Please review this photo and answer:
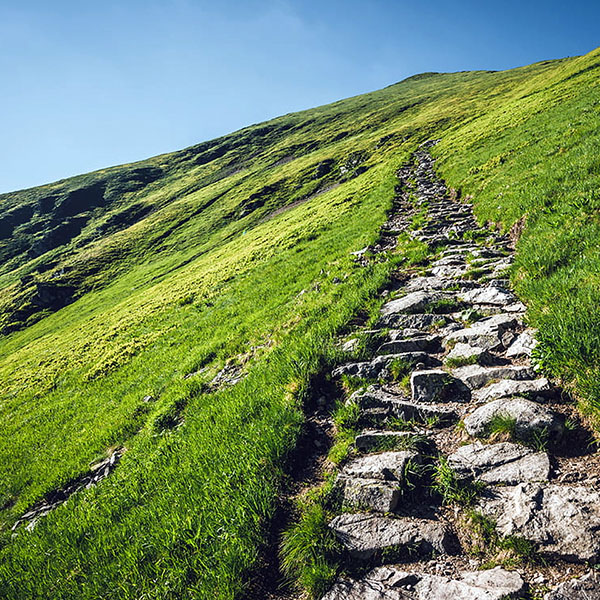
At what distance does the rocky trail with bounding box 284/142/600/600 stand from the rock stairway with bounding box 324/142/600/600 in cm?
1

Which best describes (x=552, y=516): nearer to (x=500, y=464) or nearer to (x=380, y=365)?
(x=500, y=464)

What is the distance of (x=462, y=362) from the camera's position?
5.77 metres

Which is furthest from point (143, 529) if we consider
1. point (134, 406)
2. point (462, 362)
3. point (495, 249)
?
point (495, 249)

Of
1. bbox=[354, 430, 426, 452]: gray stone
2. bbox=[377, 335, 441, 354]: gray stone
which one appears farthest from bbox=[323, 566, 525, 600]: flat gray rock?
bbox=[377, 335, 441, 354]: gray stone

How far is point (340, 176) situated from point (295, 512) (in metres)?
72.8

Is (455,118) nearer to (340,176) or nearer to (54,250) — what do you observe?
(340,176)

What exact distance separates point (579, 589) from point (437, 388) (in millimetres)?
2954

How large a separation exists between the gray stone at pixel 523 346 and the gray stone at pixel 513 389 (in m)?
0.73

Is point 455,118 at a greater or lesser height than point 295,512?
greater

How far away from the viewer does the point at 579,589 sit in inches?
97.0

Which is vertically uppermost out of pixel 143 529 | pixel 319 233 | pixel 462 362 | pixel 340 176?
pixel 340 176

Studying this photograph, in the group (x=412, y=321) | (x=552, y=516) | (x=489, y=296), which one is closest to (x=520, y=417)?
(x=552, y=516)

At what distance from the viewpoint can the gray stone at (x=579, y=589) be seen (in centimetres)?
243

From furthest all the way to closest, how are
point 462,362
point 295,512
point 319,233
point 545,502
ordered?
point 319,233 → point 462,362 → point 295,512 → point 545,502
